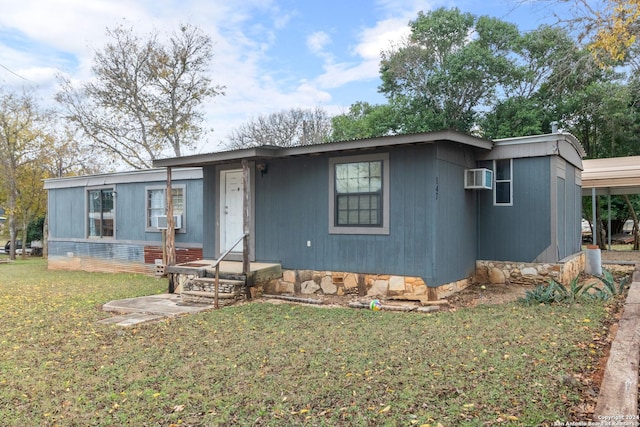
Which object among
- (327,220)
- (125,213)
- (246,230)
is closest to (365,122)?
(125,213)

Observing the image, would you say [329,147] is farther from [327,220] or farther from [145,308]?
[145,308]

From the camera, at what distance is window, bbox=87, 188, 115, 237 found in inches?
506

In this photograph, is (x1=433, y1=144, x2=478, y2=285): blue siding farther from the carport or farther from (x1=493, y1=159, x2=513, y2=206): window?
the carport

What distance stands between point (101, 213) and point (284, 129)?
1689cm

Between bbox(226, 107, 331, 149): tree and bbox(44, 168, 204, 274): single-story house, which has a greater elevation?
bbox(226, 107, 331, 149): tree

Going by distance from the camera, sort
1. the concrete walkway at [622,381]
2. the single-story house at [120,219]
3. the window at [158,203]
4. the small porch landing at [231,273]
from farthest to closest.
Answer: the window at [158,203]
the single-story house at [120,219]
the small porch landing at [231,273]
the concrete walkway at [622,381]

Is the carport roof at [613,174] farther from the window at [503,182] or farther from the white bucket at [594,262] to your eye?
the window at [503,182]

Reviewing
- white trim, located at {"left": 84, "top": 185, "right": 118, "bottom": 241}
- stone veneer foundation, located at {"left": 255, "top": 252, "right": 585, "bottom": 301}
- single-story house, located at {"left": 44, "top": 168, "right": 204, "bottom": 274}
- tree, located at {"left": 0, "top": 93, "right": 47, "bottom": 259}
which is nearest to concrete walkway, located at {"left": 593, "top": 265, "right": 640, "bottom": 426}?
stone veneer foundation, located at {"left": 255, "top": 252, "right": 585, "bottom": 301}

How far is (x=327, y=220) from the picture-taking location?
7598mm

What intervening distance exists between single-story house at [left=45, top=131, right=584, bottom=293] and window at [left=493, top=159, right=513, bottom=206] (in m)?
0.02

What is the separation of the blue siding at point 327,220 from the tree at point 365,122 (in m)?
9.14

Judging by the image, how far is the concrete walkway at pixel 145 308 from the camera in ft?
20.3

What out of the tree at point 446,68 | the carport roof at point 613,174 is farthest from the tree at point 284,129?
the carport roof at point 613,174

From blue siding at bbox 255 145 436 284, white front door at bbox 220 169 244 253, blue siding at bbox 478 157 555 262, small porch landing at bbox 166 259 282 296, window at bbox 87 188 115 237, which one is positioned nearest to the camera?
blue siding at bbox 255 145 436 284
